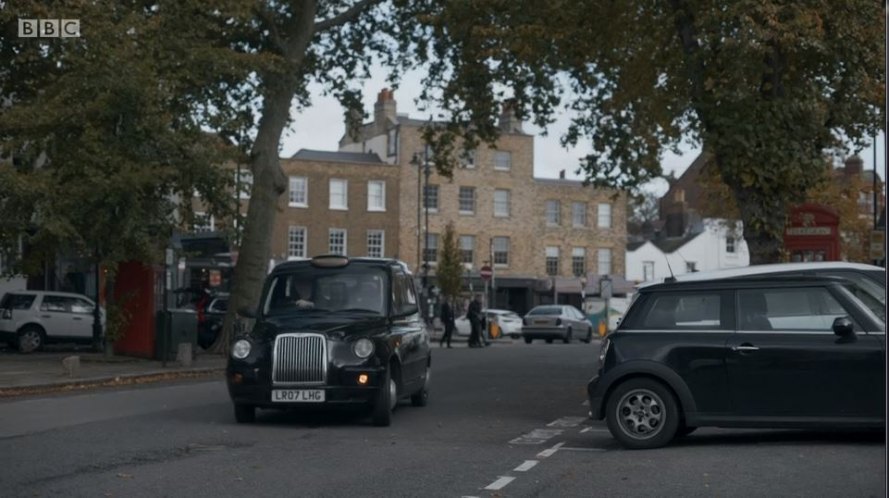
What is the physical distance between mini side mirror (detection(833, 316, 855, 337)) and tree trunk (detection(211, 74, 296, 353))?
71.7 feet

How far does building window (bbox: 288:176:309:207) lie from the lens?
225 feet

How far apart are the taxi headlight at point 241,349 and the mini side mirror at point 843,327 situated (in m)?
6.73

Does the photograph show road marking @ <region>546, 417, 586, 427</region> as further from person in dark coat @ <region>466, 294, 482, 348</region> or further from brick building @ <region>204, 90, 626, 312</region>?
brick building @ <region>204, 90, 626, 312</region>

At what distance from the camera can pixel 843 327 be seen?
12164mm

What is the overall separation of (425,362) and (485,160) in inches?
2223

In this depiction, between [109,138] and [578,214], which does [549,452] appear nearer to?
[109,138]

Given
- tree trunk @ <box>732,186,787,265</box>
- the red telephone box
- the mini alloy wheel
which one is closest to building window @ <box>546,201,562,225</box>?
the red telephone box

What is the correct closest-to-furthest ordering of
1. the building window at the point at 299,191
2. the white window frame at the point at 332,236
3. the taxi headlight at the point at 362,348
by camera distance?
the taxi headlight at the point at 362,348 → the building window at the point at 299,191 → the white window frame at the point at 332,236

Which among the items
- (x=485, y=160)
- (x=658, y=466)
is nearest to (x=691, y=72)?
(x=658, y=466)

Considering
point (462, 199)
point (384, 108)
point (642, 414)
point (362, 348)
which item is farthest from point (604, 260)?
point (642, 414)

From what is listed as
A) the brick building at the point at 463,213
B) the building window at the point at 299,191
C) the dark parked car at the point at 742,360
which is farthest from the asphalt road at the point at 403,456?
the building window at the point at 299,191

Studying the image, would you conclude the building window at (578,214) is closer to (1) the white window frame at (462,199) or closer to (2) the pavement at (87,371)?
(1) the white window frame at (462,199)

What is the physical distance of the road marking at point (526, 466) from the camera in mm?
11523

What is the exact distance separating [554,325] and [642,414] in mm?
39012
